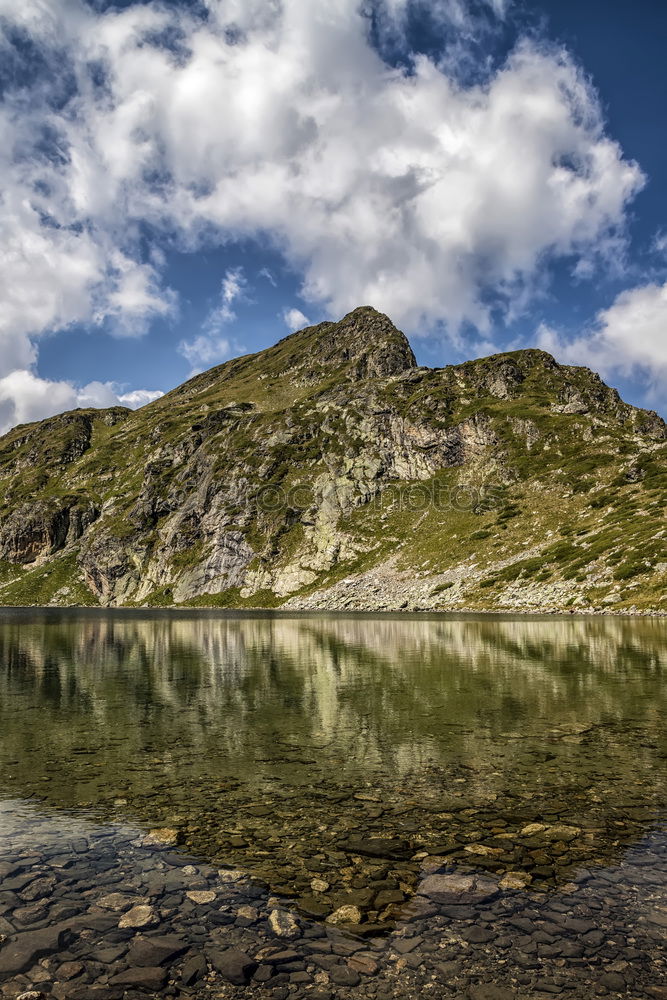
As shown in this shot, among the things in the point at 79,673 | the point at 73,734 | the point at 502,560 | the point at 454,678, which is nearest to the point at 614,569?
the point at 502,560

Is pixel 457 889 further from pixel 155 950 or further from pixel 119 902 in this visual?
pixel 119 902

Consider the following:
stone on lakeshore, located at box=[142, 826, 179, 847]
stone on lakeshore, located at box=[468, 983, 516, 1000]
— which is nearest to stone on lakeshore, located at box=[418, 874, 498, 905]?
stone on lakeshore, located at box=[468, 983, 516, 1000]

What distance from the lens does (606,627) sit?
73188 mm

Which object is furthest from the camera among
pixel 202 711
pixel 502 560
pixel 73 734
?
pixel 502 560

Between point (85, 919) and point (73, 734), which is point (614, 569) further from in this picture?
point (85, 919)

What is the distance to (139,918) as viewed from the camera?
951 centimetres

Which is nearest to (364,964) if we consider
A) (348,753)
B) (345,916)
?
(345,916)

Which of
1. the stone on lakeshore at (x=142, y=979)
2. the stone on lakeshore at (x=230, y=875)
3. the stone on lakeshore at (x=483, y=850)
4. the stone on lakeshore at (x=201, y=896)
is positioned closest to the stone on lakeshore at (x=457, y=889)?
the stone on lakeshore at (x=483, y=850)

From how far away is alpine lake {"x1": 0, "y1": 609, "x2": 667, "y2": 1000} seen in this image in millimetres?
8117

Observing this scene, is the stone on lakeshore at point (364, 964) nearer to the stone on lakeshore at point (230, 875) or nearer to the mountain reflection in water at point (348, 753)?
the mountain reflection in water at point (348, 753)

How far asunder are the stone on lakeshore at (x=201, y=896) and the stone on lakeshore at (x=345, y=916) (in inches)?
85.6

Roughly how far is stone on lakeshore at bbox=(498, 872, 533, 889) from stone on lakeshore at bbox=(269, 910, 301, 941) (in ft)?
13.0

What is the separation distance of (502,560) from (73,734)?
470 feet

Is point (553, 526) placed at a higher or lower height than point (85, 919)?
higher
